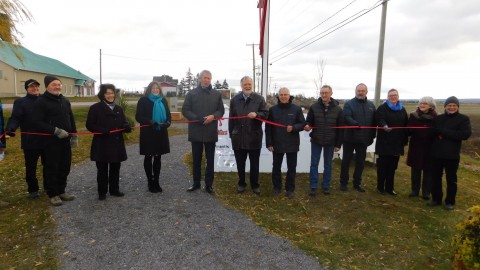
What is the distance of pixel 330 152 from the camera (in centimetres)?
568

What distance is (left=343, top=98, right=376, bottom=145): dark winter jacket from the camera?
18.6 ft

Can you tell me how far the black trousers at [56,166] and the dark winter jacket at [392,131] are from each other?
5.17m

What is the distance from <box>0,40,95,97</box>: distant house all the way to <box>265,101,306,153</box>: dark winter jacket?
26.1 m

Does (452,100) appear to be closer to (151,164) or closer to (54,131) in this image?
(151,164)

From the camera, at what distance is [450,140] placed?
4.99m

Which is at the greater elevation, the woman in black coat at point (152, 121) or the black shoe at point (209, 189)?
the woman in black coat at point (152, 121)

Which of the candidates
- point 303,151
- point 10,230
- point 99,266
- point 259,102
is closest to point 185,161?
point 303,151

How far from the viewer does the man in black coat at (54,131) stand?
4812mm

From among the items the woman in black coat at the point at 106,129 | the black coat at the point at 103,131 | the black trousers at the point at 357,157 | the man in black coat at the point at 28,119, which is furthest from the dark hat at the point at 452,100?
the man in black coat at the point at 28,119

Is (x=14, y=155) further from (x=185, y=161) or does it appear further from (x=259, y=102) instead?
(x=259, y=102)

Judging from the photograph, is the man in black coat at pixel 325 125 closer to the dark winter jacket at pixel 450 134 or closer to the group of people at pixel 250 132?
the group of people at pixel 250 132

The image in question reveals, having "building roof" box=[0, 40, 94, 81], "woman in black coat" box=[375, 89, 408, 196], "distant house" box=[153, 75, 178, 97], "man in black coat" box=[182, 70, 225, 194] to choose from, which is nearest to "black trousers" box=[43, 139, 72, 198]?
"man in black coat" box=[182, 70, 225, 194]

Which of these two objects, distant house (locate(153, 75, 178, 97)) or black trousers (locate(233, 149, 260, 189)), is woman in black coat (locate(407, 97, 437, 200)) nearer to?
black trousers (locate(233, 149, 260, 189))

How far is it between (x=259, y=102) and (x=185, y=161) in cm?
390
